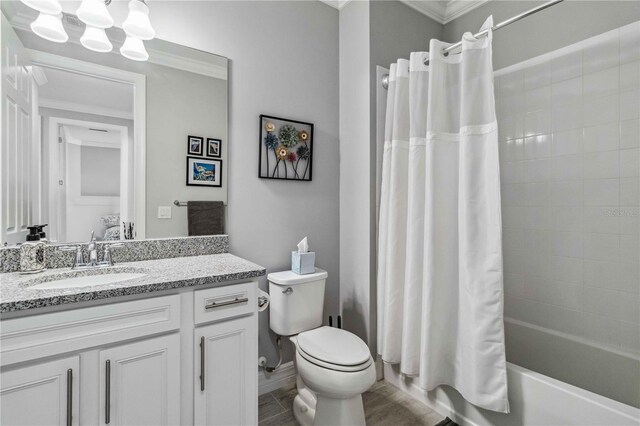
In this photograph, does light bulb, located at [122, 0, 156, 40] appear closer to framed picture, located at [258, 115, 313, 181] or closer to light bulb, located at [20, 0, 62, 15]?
light bulb, located at [20, 0, 62, 15]

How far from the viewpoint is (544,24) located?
77.3 inches

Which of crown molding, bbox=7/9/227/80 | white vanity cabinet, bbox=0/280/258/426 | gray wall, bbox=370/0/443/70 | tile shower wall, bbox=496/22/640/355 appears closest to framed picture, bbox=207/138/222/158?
crown molding, bbox=7/9/227/80

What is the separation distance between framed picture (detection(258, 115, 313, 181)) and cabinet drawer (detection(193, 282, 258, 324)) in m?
0.85

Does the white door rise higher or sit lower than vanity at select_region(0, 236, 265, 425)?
higher

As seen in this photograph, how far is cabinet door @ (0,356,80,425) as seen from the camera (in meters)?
0.91

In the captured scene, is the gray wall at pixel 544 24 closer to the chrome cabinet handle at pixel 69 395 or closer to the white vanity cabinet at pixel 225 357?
the white vanity cabinet at pixel 225 357

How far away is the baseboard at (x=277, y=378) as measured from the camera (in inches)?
76.6

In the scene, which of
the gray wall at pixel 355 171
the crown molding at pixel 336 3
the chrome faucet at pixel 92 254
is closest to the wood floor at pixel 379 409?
the gray wall at pixel 355 171

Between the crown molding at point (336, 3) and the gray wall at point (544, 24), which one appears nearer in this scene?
the gray wall at point (544, 24)

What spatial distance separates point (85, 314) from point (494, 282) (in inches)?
63.1

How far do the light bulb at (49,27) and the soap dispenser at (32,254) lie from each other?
0.83 m

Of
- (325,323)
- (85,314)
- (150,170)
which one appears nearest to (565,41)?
(325,323)

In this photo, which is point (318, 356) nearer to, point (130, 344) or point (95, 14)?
point (130, 344)

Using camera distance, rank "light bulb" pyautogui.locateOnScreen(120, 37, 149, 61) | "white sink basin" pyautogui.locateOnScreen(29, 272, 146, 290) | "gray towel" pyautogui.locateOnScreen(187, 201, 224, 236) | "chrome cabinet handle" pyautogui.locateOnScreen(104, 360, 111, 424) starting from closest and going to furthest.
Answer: "chrome cabinet handle" pyautogui.locateOnScreen(104, 360, 111, 424) → "white sink basin" pyautogui.locateOnScreen(29, 272, 146, 290) → "light bulb" pyautogui.locateOnScreen(120, 37, 149, 61) → "gray towel" pyautogui.locateOnScreen(187, 201, 224, 236)
